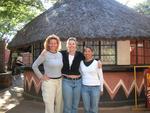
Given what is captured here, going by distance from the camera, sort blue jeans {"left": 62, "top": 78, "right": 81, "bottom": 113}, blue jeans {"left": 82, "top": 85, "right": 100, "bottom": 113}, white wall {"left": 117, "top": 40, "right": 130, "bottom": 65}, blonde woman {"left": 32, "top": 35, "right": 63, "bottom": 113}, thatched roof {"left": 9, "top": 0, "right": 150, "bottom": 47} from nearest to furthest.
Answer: blonde woman {"left": 32, "top": 35, "right": 63, "bottom": 113}
blue jeans {"left": 62, "top": 78, "right": 81, "bottom": 113}
blue jeans {"left": 82, "top": 85, "right": 100, "bottom": 113}
thatched roof {"left": 9, "top": 0, "right": 150, "bottom": 47}
white wall {"left": 117, "top": 40, "right": 130, "bottom": 65}

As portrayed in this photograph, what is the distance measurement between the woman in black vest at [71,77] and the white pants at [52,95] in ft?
0.62

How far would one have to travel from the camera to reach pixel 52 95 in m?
7.71

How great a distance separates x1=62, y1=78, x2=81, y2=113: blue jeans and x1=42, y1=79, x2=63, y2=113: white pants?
157 mm

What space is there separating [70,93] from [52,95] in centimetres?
46

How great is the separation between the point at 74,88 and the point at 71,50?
30.7 inches

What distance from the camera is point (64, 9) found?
15.1 meters

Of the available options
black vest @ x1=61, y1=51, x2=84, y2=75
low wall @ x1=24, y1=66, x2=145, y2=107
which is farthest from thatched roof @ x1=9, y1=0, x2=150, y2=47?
black vest @ x1=61, y1=51, x2=84, y2=75

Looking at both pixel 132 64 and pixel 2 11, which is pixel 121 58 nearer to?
pixel 132 64

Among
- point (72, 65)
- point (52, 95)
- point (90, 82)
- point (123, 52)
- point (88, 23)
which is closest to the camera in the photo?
point (52, 95)

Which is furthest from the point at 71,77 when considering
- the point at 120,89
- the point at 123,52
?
the point at 123,52

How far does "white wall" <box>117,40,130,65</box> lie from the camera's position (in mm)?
13945

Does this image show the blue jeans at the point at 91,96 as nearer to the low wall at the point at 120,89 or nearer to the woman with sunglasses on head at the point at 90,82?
the woman with sunglasses on head at the point at 90,82

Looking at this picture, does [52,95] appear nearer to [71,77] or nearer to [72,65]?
[71,77]

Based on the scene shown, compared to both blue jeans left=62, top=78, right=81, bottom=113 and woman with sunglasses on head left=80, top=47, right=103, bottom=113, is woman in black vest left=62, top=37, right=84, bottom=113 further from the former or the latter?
woman with sunglasses on head left=80, top=47, right=103, bottom=113
